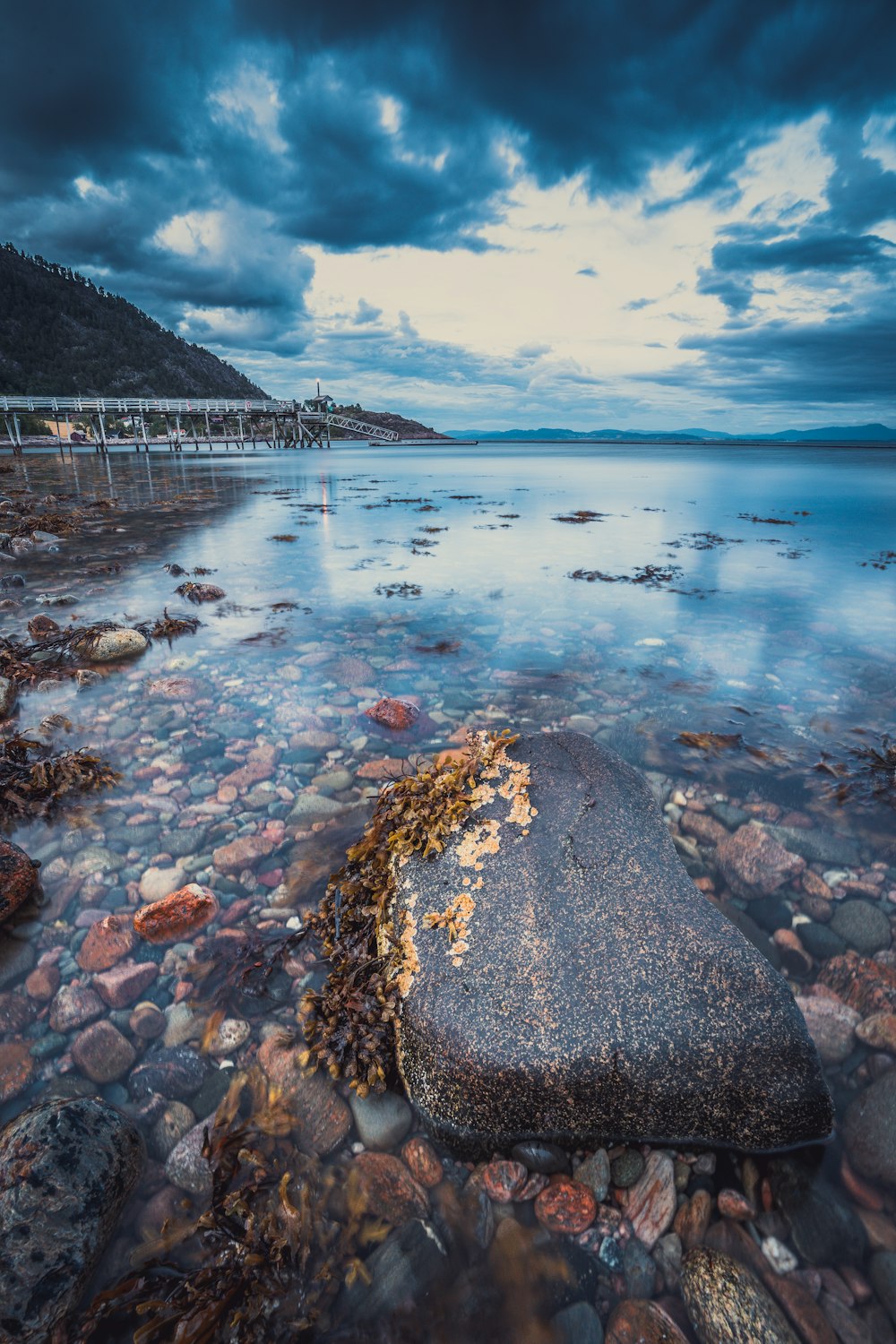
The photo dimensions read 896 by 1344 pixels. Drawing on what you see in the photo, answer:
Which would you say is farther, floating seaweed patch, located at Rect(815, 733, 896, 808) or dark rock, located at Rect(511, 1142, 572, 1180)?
floating seaweed patch, located at Rect(815, 733, 896, 808)

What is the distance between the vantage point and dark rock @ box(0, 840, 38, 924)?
343 cm

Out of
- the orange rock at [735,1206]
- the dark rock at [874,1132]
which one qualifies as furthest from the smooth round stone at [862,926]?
the orange rock at [735,1206]

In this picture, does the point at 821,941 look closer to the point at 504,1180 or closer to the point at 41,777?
the point at 504,1180

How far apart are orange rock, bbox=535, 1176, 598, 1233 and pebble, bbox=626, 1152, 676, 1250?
0.54 ft

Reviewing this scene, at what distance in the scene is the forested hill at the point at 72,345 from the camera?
142 m

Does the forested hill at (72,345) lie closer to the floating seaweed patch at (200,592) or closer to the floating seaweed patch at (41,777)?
the floating seaweed patch at (200,592)

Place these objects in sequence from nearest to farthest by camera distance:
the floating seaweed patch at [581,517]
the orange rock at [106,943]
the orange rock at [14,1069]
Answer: the orange rock at [14,1069], the orange rock at [106,943], the floating seaweed patch at [581,517]

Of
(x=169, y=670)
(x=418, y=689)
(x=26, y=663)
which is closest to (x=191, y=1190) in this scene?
(x=418, y=689)

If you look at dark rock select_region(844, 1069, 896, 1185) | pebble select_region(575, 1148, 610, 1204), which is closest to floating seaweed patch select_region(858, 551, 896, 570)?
dark rock select_region(844, 1069, 896, 1185)

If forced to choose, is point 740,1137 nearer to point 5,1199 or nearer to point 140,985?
point 5,1199

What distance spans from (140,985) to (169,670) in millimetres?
4880

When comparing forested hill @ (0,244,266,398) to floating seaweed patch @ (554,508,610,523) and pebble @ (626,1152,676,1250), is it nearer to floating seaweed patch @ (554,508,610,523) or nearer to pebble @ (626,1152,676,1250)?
floating seaweed patch @ (554,508,610,523)

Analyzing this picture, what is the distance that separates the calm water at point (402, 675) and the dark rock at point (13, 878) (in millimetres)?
175

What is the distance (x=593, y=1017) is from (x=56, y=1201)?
7.08 ft
